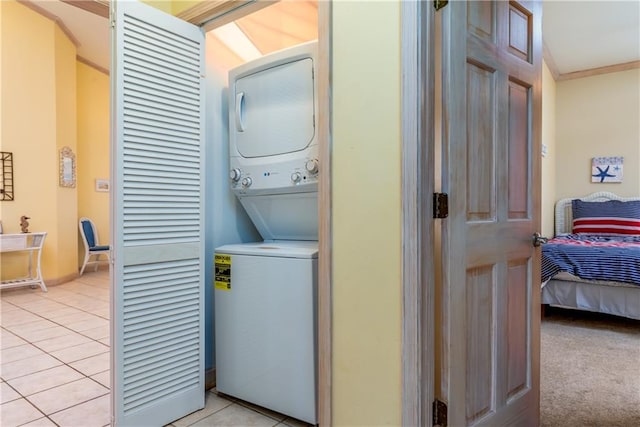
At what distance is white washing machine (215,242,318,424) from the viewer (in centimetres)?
171

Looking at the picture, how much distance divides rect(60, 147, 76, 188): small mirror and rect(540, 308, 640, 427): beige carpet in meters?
6.30

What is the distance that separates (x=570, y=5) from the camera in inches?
147

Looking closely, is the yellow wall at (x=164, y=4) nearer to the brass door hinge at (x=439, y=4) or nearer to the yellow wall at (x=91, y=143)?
the brass door hinge at (x=439, y=4)

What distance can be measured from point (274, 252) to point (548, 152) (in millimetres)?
5043

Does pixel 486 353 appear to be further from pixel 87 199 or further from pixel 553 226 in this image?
pixel 87 199

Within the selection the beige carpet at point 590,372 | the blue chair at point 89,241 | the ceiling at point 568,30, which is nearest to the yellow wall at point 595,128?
the ceiling at point 568,30

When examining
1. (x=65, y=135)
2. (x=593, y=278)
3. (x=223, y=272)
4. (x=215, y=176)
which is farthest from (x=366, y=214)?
(x=65, y=135)

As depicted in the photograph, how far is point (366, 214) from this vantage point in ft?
4.47

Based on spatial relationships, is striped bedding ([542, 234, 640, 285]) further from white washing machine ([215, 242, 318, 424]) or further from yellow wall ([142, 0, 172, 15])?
yellow wall ([142, 0, 172, 15])

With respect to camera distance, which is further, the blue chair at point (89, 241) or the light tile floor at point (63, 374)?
the blue chair at point (89, 241)

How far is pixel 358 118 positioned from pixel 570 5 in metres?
3.79

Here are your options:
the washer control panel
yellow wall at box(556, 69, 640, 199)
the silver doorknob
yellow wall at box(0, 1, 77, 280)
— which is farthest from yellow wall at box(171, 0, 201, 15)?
yellow wall at box(556, 69, 640, 199)

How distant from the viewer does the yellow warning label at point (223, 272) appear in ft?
6.61

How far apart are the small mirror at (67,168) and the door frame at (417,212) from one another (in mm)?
5889
